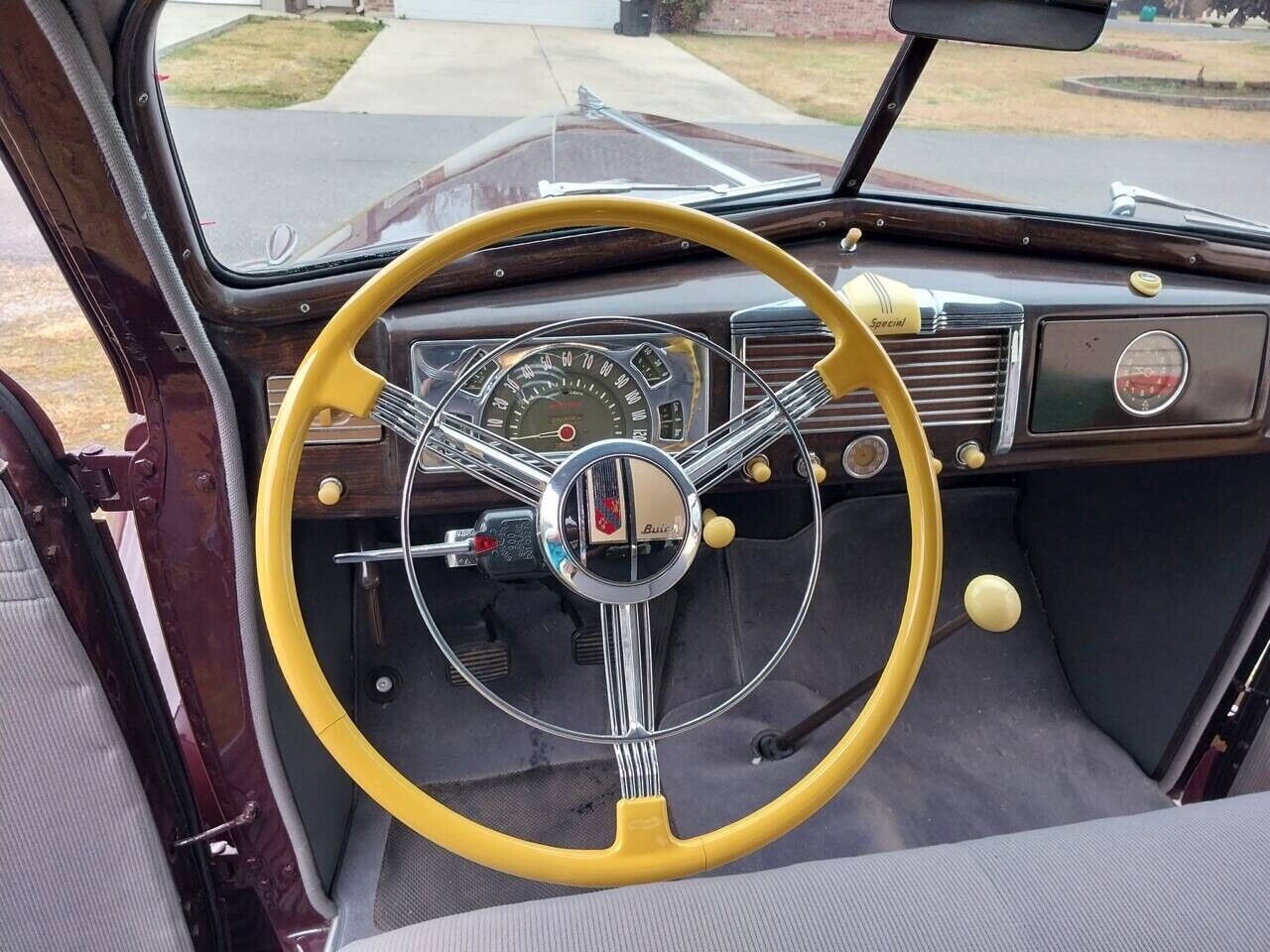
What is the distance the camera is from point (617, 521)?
3.77 ft

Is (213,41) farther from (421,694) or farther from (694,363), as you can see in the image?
(421,694)

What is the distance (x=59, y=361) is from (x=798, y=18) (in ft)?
4.46

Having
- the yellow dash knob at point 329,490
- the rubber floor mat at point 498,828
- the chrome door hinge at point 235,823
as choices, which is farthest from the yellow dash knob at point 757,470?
the chrome door hinge at point 235,823

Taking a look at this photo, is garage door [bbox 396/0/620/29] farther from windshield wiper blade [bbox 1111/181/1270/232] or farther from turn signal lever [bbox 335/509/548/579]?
windshield wiper blade [bbox 1111/181/1270/232]

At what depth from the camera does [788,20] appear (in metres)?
1.41

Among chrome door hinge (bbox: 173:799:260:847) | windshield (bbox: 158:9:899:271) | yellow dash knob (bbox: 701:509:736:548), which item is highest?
windshield (bbox: 158:9:899:271)

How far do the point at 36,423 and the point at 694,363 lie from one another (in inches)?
36.4

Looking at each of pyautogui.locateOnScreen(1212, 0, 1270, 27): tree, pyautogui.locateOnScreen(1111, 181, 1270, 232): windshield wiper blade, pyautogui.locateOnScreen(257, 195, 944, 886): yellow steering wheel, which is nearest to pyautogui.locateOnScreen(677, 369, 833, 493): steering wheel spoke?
pyautogui.locateOnScreen(257, 195, 944, 886): yellow steering wheel

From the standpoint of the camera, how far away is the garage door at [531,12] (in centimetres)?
132

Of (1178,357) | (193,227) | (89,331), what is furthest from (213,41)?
(1178,357)

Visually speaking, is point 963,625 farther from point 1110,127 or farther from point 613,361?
point 1110,127

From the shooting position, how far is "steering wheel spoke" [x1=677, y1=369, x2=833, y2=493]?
4.01 feet

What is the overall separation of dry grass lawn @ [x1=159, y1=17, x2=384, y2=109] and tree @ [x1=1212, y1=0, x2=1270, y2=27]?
1.21 meters

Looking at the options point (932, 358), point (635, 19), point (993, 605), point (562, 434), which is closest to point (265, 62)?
point (635, 19)
